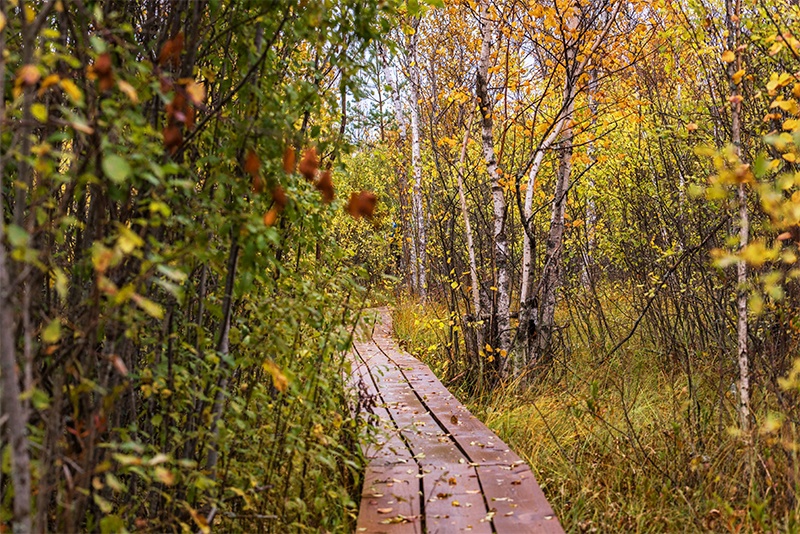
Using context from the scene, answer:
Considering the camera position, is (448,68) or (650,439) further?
(448,68)

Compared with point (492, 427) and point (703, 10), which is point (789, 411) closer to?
point (492, 427)

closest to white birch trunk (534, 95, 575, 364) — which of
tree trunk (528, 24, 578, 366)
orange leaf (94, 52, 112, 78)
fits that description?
tree trunk (528, 24, 578, 366)

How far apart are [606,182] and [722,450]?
4103mm

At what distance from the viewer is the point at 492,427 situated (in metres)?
5.25

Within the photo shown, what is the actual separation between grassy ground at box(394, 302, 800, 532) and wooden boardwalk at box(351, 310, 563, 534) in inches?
19.8

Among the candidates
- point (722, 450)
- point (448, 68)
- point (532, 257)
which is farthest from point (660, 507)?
point (448, 68)

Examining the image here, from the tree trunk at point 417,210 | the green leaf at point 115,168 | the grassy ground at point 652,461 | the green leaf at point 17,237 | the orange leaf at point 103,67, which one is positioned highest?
the tree trunk at point 417,210

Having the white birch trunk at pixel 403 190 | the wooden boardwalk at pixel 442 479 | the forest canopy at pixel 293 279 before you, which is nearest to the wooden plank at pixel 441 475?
the wooden boardwalk at pixel 442 479

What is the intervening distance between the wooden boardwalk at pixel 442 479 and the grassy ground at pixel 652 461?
0.50m

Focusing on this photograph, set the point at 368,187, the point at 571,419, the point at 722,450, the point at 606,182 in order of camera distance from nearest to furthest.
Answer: the point at 722,450 → the point at 571,419 → the point at 606,182 → the point at 368,187

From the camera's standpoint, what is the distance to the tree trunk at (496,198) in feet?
20.5

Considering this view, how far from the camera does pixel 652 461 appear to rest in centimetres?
436

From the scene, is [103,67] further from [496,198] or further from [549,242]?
[549,242]

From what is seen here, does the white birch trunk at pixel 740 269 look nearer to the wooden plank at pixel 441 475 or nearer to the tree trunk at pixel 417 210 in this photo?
the wooden plank at pixel 441 475
